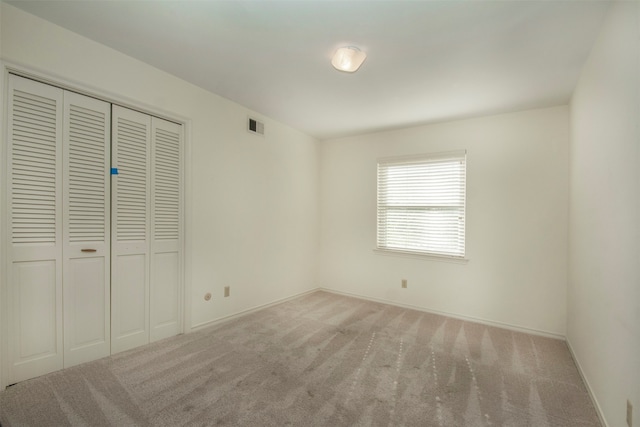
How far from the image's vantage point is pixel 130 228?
2.56m

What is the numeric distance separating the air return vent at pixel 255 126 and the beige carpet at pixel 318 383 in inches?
95.5

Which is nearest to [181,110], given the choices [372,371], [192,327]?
[192,327]

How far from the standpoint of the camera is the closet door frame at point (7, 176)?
1.88 metres

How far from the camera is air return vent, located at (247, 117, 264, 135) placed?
354 cm

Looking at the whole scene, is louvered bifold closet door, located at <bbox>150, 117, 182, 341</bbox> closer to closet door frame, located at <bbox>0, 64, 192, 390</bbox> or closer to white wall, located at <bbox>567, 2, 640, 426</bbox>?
closet door frame, located at <bbox>0, 64, 192, 390</bbox>

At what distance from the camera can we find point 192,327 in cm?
297

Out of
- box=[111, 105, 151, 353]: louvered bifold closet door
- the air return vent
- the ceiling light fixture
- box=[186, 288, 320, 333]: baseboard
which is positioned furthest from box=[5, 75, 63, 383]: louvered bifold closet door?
the ceiling light fixture

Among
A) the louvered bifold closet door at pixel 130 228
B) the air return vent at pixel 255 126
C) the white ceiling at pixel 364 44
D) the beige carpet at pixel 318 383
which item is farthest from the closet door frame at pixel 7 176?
the air return vent at pixel 255 126

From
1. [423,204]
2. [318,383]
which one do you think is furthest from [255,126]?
[318,383]

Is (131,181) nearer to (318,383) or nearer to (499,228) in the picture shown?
(318,383)

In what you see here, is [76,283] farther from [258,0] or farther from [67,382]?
[258,0]

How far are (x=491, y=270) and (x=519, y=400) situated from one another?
1.73 meters

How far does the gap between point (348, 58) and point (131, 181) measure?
222 centimetres

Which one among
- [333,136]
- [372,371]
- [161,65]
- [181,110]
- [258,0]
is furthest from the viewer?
[333,136]
